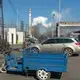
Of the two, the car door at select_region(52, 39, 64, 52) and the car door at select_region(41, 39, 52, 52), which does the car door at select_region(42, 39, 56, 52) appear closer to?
the car door at select_region(41, 39, 52, 52)

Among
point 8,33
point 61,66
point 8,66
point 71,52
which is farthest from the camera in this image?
point 8,33

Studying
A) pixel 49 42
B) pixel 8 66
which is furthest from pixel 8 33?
pixel 8 66

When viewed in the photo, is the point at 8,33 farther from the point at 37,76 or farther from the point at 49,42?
the point at 37,76

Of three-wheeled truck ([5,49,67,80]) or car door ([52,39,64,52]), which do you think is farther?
car door ([52,39,64,52])

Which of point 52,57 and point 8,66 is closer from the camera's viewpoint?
point 52,57

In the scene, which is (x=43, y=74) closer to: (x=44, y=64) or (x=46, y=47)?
(x=44, y=64)

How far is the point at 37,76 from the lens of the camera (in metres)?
10.9

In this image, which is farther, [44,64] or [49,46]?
[49,46]

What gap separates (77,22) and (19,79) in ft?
208

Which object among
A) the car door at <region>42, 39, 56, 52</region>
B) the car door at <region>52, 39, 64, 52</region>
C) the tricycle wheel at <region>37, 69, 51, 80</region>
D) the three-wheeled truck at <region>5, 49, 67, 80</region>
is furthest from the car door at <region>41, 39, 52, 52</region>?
the tricycle wheel at <region>37, 69, 51, 80</region>

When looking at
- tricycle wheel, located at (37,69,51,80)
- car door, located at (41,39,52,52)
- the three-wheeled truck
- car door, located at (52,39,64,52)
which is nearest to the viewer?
the three-wheeled truck

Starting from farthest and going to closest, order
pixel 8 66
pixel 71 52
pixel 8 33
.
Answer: pixel 8 33
pixel 71 52
pixel 8 66

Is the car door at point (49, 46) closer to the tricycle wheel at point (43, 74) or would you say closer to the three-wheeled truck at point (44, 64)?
the three-wheeled truck at point (44, 64)

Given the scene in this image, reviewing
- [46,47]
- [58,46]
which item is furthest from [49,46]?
[58,46]
